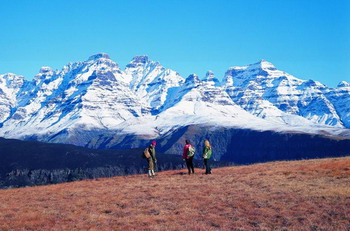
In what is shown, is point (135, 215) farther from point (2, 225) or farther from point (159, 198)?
point (2, 225)

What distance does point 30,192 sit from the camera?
40.3 m

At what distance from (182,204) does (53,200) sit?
436 inches

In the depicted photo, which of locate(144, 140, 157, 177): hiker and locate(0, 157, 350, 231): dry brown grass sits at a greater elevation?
locate(144, 140, 157, 177): hiker

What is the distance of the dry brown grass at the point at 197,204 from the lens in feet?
79.0

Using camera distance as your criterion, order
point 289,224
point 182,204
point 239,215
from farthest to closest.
Result: 1. point 182,204
2. point 239,215
3. point 289,224

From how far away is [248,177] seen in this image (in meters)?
41.1

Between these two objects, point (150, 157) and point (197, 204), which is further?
point (150, 157)

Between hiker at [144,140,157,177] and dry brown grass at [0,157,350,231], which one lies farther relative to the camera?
hiker at [144,140,157,177]

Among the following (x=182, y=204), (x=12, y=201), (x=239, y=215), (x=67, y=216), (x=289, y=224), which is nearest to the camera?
(x=289, y=224)

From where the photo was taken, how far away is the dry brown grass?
79.0 ft

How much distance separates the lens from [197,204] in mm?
28859

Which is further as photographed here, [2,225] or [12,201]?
[12,201]

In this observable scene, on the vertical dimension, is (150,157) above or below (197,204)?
above

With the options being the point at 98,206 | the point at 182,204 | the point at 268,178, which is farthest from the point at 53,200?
the point at 268,178
